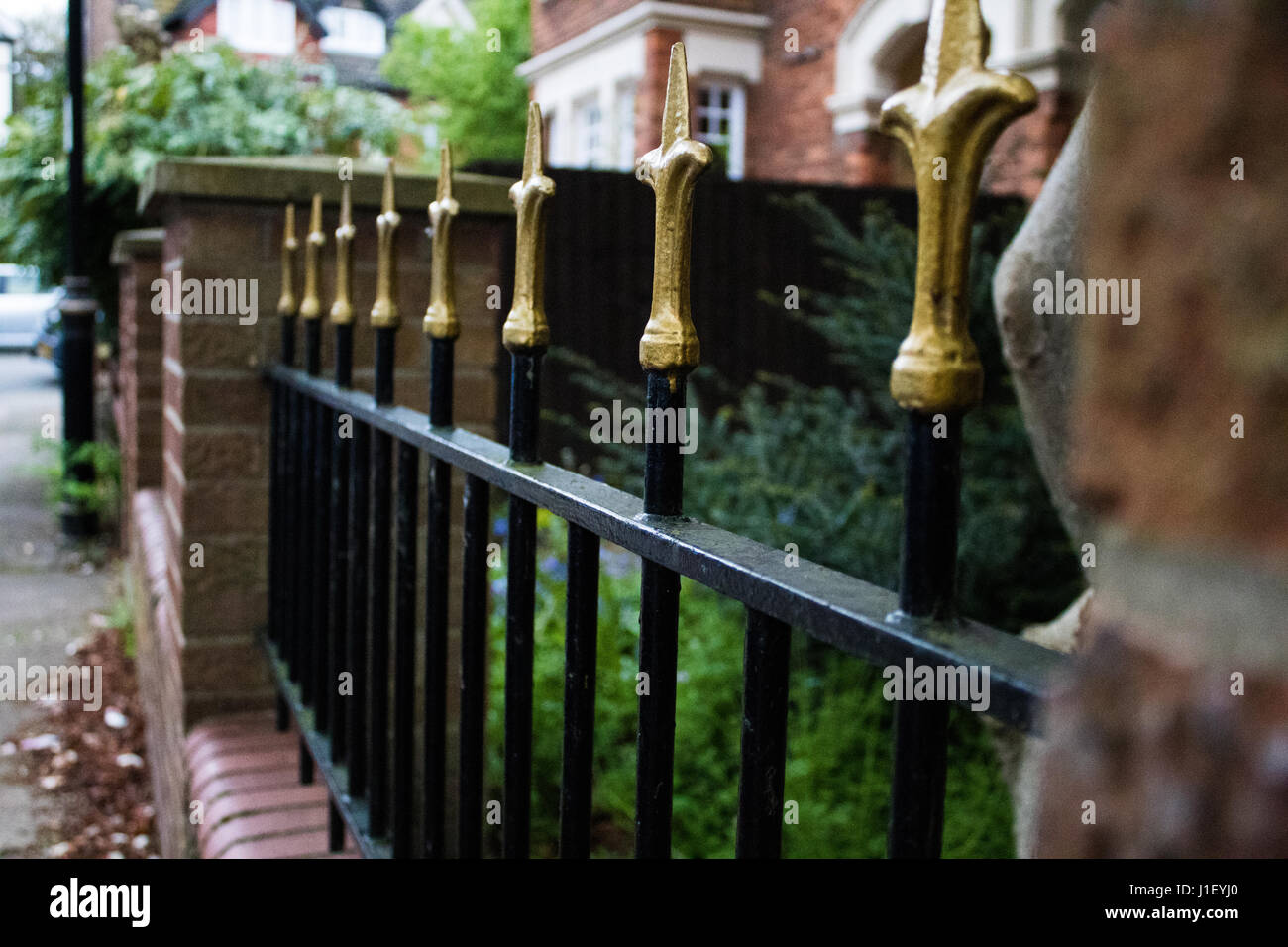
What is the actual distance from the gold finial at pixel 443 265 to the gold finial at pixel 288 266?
925 mm

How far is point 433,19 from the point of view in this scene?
3500 centimetres

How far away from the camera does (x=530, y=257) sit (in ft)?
4.67

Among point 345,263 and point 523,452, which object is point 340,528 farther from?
point 523,452

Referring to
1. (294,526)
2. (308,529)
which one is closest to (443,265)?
(308,529)

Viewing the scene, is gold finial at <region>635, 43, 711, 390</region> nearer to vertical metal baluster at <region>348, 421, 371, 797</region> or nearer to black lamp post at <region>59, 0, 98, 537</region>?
vertical metal baluster at <region>348, 421, 371, 797</region>

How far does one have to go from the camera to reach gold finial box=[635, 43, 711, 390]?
1.07 m

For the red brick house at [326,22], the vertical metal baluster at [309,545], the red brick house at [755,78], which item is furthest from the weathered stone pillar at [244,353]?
the red brick house at [326,22]

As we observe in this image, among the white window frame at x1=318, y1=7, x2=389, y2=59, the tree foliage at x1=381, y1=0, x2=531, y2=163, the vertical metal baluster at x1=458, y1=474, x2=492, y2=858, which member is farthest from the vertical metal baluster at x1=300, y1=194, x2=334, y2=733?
the white window frame at x1=318, y1=7, x2=389, y2=59

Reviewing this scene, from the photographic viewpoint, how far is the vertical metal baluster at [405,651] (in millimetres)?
1803

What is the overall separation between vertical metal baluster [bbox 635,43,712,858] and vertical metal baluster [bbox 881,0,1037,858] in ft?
1.06

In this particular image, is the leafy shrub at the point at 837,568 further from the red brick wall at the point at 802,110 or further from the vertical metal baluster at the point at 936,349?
the red brick wall at the point at 802,110

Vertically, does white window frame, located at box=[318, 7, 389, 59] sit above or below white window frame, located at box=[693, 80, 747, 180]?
above
